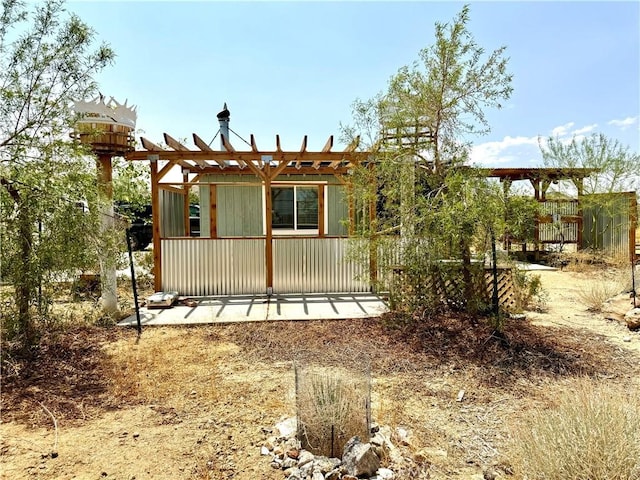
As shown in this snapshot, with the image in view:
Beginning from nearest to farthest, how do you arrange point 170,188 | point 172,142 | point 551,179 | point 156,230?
point 172,142
point 156,230
point 170,188
point 551,179

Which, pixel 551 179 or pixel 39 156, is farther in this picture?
pixel 551 179

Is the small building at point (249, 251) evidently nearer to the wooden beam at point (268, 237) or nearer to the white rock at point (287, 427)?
the wooden beam at point (268, 237)

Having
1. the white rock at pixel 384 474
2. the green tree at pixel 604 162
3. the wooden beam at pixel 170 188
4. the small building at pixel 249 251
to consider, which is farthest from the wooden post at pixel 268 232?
the green tree at pixel 604 162

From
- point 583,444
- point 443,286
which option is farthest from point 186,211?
point 583,444

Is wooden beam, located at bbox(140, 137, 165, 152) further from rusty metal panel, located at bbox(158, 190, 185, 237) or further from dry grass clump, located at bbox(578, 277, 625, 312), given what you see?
dry grass clump, located at bbox(578, 277, 625, 312)

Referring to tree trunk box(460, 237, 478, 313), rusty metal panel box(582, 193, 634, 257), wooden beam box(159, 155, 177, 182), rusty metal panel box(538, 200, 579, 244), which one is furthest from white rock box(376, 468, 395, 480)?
rusty metal panel box(582, 193, 634, 257)

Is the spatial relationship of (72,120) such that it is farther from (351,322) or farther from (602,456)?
(602,456)

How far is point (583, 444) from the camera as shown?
1958mm

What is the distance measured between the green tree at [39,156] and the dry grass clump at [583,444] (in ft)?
13.5

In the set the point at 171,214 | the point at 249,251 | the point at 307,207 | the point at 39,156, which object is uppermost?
the point at 39,156

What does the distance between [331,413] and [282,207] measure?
802 centimetres

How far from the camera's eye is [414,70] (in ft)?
16.2

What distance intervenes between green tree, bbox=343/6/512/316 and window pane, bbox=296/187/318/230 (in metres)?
4.73

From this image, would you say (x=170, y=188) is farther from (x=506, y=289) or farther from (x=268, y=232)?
(x=506, y=289)
